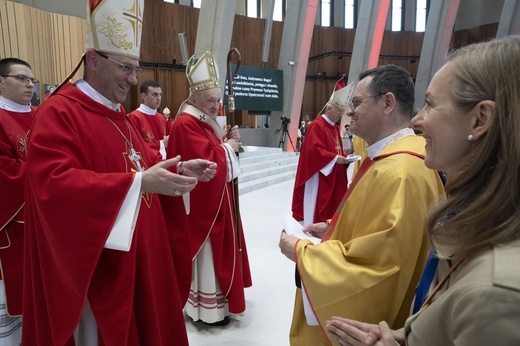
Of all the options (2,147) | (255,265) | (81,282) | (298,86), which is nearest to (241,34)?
(298,86)

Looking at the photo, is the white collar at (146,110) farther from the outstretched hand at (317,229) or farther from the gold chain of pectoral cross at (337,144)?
the outstretched hand at (317,229)

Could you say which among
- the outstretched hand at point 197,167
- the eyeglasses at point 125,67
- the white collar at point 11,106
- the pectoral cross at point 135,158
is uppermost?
the eyeglasses at point 125,67

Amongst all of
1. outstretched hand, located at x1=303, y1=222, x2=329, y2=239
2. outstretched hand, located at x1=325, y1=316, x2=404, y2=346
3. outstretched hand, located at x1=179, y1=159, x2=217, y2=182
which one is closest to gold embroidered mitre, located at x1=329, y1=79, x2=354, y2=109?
outstretched hand, located at x1=179, y1=159, x2=217, y2=182

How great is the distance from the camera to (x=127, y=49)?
189 cm

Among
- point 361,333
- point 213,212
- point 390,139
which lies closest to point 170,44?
point 213,212

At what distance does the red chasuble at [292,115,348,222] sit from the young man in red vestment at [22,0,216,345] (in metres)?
2.52

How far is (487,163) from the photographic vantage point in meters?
0.84

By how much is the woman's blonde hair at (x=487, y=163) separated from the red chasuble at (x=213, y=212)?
7.14 feet

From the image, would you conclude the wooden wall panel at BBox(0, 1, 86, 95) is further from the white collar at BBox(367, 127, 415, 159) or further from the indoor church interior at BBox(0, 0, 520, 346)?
the white collar at BBox(367, 127, 415, 159)

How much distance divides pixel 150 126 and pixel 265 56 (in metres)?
9.38

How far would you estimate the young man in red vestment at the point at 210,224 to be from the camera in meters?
2.93

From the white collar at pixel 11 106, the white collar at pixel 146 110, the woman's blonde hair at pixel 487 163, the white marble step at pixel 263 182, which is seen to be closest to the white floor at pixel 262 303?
the white collar at pixel 11 106

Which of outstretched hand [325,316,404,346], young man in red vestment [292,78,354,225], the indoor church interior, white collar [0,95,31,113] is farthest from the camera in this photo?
young man in red vestment [292,78,354,225]

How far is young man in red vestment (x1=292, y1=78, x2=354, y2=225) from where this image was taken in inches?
168
